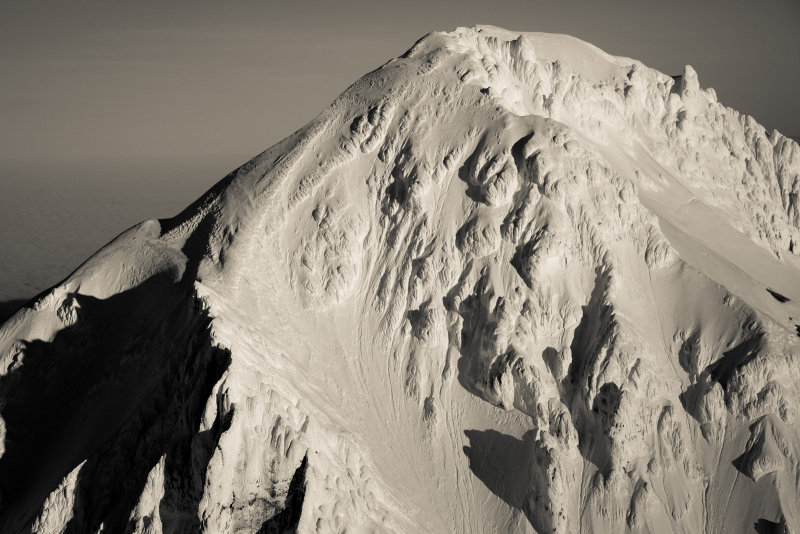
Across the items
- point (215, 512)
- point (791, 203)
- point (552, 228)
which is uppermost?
point (791, 203)

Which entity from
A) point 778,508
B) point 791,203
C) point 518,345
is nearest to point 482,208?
point 518,345

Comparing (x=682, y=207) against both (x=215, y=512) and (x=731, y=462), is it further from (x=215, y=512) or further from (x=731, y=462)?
(x=215, y=512)

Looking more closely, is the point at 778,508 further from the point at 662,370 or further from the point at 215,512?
the point at 215,512

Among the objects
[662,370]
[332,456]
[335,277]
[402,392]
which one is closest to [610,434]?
[662,370]

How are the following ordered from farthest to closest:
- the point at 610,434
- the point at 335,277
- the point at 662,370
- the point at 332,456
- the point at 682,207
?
the point at 682,207
the point at 335,277
the point at 662,370
the point at 610,434
the point at 332,456

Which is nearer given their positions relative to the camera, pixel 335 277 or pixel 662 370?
pixel 662 370

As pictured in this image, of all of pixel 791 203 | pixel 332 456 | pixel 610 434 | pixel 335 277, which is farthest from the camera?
pixel 791 203

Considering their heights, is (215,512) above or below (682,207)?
below
